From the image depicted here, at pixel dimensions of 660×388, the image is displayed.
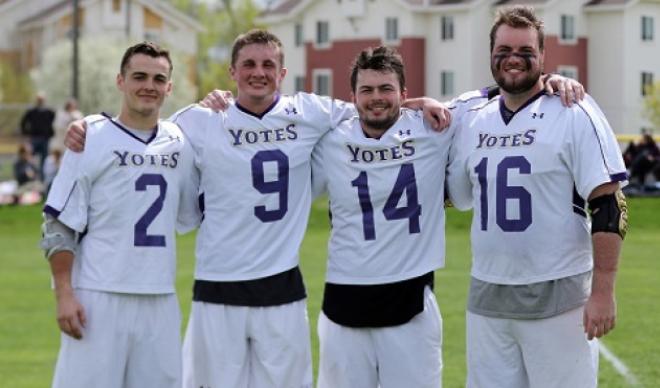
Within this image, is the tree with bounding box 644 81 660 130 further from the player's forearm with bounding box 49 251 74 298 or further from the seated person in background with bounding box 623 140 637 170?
the player's forearm with bounding box 49 251 74 298

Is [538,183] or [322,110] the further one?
[322,110]

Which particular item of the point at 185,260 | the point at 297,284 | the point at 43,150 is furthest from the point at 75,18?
the point at 297,284

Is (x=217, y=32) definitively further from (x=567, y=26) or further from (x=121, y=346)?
(x=121, y=346)

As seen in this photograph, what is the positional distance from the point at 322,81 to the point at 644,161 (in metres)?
36.0

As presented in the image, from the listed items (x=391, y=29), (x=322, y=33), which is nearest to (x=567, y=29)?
(x=391, y=29)

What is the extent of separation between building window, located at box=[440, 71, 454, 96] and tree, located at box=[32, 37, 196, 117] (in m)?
11.1

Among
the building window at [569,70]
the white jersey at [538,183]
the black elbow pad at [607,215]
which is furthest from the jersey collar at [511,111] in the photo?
the building window at [569,70]

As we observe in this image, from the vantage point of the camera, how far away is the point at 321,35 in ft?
209

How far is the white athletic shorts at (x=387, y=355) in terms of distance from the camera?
6934mm

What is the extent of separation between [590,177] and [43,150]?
23.4 metres

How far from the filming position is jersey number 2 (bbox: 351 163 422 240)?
694 cm

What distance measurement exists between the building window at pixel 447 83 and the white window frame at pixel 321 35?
668 cm

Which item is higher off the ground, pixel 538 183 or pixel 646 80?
pixel 646 80

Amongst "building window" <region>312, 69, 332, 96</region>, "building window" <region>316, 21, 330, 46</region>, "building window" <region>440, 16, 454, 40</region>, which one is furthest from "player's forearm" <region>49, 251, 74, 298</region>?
"building window" <region>316, 21, 330, 46</region>
